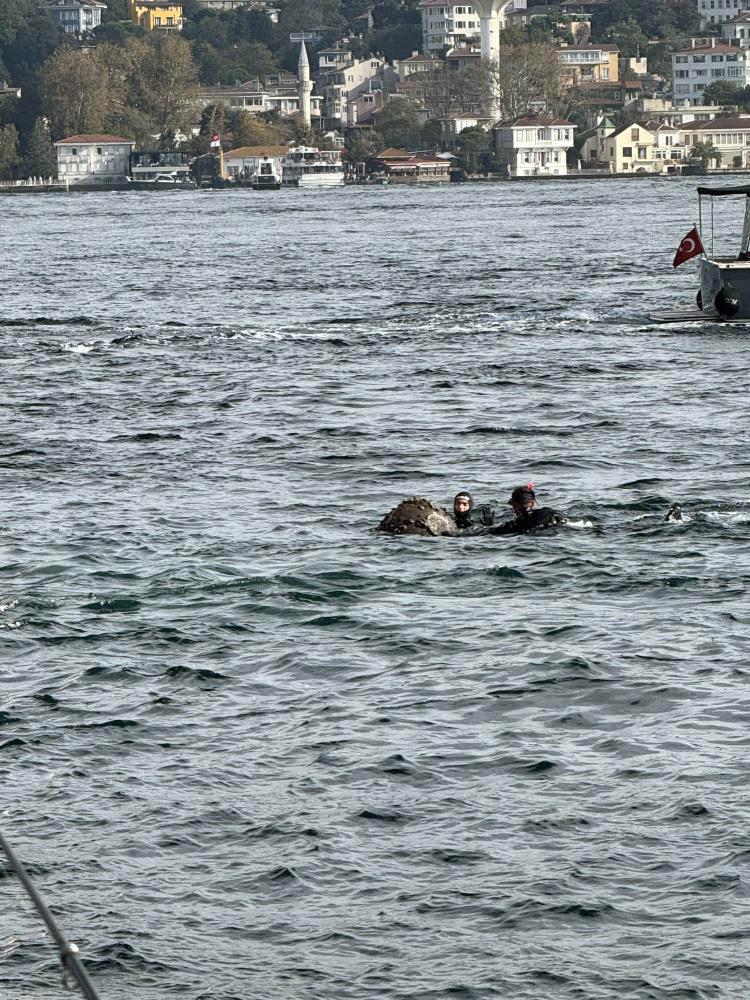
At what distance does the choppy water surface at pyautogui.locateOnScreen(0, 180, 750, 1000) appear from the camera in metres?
11.6

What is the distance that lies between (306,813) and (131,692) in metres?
3.34

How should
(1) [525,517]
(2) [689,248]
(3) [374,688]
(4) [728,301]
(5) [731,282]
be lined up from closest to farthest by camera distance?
(3) [374,688] → (1) [525,517] → (2) [689,248] → (5) [731,282] → (4) [728,301]

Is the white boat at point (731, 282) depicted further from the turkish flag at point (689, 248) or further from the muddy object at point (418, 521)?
the muddy object at point (418, 521)

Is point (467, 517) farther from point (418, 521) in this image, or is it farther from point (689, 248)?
point (689, 248)

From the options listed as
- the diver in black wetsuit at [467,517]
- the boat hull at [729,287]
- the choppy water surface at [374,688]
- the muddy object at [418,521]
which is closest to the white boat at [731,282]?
the boat hull at [729,287]

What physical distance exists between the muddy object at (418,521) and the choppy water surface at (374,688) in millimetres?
354

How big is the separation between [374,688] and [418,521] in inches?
232

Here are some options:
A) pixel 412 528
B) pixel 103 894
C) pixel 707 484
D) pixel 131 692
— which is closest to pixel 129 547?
pixel 412 528

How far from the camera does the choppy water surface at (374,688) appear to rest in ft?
38.0

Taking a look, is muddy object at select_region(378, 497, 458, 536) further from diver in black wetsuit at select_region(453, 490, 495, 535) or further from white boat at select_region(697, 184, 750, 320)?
white boat at select_region(697, 184, 750, 320)

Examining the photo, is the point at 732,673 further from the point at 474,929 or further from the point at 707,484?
the point at 707,484

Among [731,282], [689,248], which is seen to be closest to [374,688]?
[689,248]

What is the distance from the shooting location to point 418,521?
72.3 feet

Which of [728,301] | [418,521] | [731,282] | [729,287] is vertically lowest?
[418,521]
